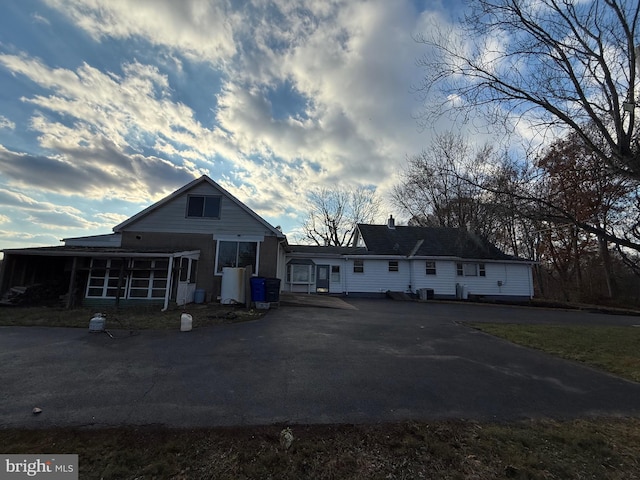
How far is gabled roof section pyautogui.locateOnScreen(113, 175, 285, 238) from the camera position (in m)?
15.1

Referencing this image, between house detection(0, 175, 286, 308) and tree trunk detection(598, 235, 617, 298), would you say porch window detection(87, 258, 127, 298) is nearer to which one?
house detection(0, 175, 286, 308)

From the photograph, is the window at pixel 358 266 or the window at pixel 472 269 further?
the window at pixel 472 269

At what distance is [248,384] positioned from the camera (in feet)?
16.1

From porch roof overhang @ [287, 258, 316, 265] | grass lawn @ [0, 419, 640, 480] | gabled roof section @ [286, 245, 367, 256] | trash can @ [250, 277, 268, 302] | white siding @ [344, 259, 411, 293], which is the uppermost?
gabled roof section @ [286, 245, 367, 256]

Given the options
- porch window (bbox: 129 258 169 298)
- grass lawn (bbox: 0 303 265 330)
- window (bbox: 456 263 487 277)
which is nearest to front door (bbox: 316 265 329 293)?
window (bbox: 456 263 487 277)

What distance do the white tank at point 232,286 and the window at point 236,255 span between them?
5.48 ft

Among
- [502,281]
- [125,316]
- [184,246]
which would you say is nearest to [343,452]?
[125,316]

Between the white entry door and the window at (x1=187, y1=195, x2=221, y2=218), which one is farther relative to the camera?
the window at (x1=187, y1=195, x2=221, y2=218)

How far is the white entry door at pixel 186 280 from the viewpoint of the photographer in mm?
A: 13508

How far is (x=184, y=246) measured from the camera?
15359mm

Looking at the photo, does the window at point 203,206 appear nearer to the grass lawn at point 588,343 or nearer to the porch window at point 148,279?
the porch window at point 148,279

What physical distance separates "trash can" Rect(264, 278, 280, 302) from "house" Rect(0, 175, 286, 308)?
7.59ft

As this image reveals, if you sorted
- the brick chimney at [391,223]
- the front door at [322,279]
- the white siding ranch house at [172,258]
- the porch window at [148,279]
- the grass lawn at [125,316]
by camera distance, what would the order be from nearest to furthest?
the grass lawn at [125,316]
the white siding ranch house at [172,258]
the porch window at [148,279]
the front door at [322,279]
the brick chimney at [391,223]

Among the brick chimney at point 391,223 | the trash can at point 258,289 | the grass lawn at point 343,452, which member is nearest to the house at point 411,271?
the brick chimney at point 391,223
